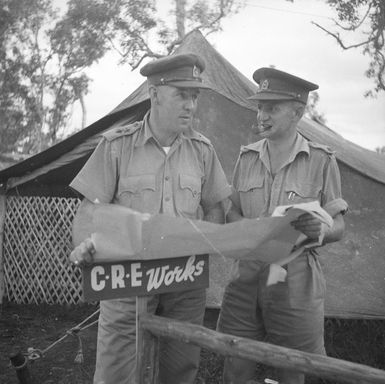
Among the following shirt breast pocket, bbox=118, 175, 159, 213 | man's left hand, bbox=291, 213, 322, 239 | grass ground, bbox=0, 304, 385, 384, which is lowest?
grass ground, bbox=0, 304, 385, 384

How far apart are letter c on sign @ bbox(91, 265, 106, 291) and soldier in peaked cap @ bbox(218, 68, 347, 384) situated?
31.8 inches

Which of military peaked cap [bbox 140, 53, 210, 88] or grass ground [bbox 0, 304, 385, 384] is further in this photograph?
grass ground [bbox 0, 304, 385, 384]

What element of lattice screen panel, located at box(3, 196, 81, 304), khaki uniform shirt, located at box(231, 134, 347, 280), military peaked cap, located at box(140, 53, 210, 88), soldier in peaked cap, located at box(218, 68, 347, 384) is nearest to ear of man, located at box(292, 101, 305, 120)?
soldier in peaked cap, located at box(218, 68, 347, 384)

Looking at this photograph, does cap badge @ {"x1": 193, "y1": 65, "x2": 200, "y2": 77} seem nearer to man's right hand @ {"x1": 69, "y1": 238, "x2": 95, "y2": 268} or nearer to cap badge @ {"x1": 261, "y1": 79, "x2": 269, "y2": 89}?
cap badge @ {"x1": 261, "y1": 79, "x2": 269, "y2": 89}

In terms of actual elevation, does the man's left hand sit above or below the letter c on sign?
above

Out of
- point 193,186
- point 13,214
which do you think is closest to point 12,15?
point 13,214

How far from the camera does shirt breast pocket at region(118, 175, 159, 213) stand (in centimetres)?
223

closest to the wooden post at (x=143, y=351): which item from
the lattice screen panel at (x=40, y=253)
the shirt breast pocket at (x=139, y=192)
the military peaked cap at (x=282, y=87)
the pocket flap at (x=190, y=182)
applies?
the shirt breast pocket at (x=139, y=192)

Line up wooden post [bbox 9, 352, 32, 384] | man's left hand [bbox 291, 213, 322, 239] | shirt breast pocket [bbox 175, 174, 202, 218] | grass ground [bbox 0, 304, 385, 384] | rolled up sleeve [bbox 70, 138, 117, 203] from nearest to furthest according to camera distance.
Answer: man's left hand [bbox 291, 213, 322, 239] → rolled up sleeve [bbox 70, 138, 117, 203] → shirt breast pocket [bbox 175, 174, 202, 218] → wooden post [bbox 9, 352, 32, 384] → grass ground [bbox 0, 304, 385, 384]

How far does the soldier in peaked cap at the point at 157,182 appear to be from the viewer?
2203 mm

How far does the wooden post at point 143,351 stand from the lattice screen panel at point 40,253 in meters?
4.13

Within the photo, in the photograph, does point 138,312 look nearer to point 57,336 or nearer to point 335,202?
point 335,202

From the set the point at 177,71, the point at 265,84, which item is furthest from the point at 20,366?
the point at 265,84

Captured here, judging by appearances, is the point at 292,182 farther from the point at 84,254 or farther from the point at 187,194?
the point at 84,254
